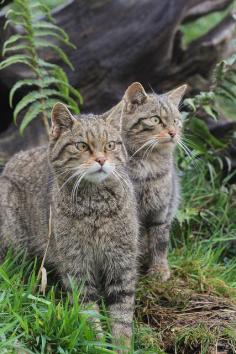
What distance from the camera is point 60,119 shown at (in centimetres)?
442

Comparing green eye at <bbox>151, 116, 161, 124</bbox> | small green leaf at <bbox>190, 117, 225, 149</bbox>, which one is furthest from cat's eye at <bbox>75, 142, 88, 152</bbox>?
small green leaf at <bbox>190, 117, 225, 149</bbox>

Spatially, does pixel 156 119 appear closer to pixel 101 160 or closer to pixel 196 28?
pixel 101 160

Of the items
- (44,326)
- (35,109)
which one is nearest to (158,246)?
(44,326)

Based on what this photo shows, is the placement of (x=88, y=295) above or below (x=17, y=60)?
below

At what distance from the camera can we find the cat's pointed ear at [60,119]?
4.37 metres

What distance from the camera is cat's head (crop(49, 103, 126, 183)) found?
423 centimetres

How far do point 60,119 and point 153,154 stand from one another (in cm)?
104

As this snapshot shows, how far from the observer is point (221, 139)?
670cm

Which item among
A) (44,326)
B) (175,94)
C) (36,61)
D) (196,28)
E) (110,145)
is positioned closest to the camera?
(44,326)

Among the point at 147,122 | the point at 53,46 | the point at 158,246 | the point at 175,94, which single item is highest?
the point at 53,46

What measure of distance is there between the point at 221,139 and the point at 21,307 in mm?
3238

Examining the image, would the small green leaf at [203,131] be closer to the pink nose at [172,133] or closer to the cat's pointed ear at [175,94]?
the cat's pointed ear at [175,94]

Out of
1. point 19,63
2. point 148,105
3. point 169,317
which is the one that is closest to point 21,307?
point 169,317

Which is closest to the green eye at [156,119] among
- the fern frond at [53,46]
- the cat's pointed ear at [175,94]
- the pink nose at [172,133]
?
the pink nose at [172,133]
